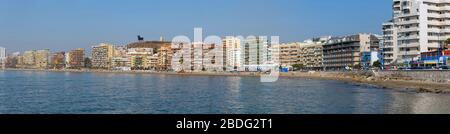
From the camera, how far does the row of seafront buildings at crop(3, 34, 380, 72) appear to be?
94.9m

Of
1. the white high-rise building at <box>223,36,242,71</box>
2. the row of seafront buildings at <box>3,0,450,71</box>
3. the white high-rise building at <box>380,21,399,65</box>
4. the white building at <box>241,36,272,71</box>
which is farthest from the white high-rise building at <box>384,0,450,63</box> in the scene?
the white high-rise building at <box>223,36,242,71</box>

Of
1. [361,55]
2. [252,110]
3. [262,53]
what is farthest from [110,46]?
[252,110]

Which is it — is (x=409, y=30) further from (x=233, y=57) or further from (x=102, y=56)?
(x=102, y=56)

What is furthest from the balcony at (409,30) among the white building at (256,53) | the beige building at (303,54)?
the white building at (256,53)

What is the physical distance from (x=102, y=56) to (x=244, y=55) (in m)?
65.6

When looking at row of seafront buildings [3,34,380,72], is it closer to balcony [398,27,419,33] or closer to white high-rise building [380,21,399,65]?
white high-rise building [380,21,399,65]

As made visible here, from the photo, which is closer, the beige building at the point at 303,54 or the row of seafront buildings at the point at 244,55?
the row of seafront buildings at the point at 244,55

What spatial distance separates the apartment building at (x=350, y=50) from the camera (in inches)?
3652

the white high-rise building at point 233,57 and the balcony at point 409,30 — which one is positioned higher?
the balcony at point 409,30

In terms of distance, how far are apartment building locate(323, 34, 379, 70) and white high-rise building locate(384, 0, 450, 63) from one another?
25535mm

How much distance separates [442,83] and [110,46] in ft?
470

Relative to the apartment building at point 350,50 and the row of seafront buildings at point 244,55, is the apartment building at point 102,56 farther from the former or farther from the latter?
Result: the apartment building at point 350,50

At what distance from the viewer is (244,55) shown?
127125 mm
